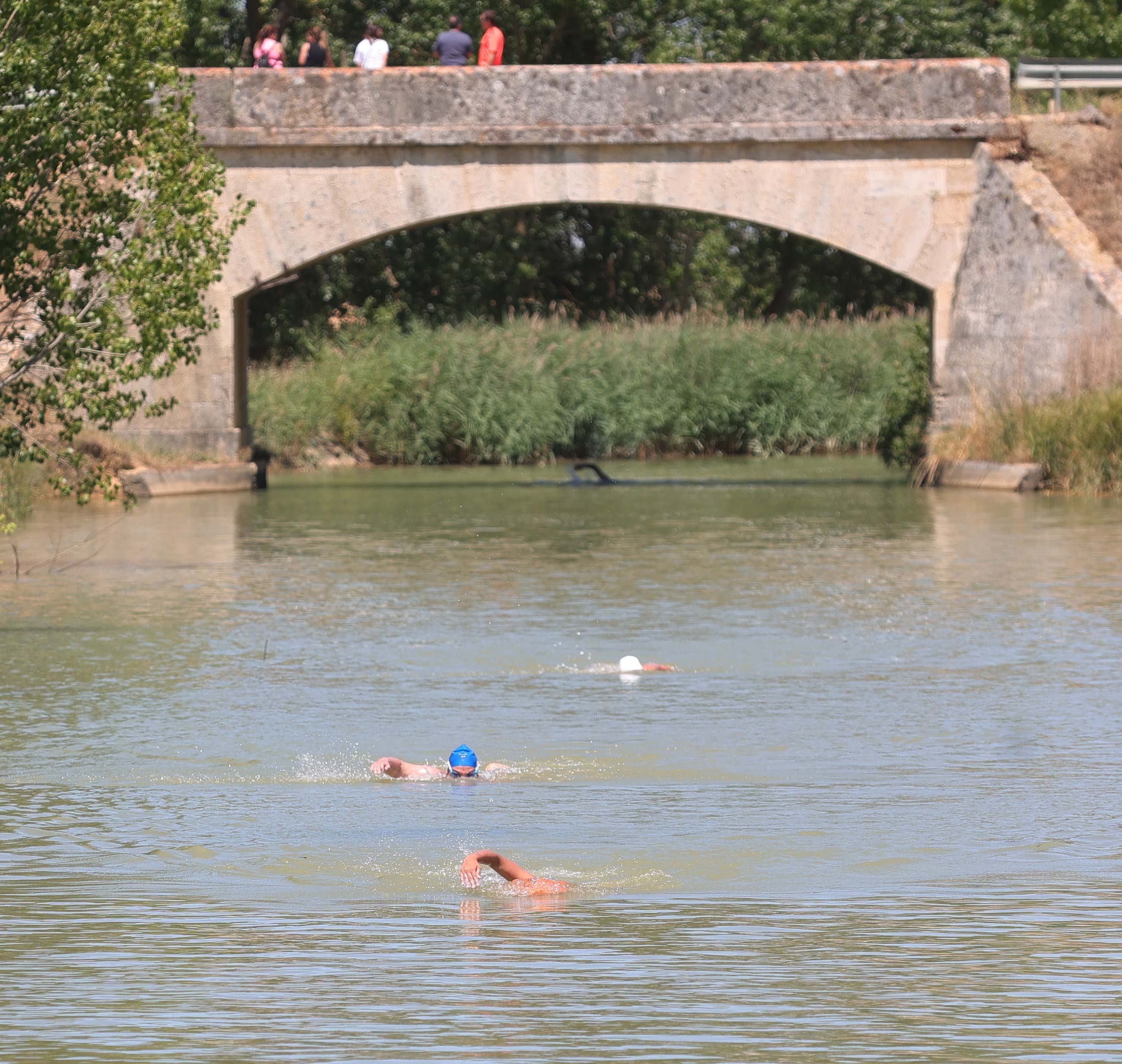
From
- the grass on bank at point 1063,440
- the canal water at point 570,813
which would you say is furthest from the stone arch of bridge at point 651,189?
the canal water at point 570,813

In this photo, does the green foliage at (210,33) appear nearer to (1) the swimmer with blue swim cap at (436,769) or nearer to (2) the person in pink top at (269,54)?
(2) the person in pink top at (269,54)

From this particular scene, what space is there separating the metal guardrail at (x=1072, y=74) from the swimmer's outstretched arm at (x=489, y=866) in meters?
21.7

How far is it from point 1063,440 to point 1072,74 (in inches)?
252

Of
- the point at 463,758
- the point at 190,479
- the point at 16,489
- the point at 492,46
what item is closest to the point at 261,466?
the point at 190,479

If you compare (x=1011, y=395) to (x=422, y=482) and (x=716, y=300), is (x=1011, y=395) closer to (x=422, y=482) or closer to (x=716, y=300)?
(x=422, y=482)

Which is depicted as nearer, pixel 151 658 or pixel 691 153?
pixel 151 658

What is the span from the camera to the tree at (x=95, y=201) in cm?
1252

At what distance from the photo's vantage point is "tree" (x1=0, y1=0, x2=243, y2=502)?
12.5 m

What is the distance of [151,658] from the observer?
1059cm

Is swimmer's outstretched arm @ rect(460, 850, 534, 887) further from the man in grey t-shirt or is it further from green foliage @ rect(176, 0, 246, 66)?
green foliage @ rect(176, 0, 246, 66)

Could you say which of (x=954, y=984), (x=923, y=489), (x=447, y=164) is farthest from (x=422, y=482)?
(x=954, y=984)

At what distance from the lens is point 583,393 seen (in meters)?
29.9

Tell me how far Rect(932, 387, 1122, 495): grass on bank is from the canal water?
6.26 m

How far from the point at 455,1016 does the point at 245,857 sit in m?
1.78
